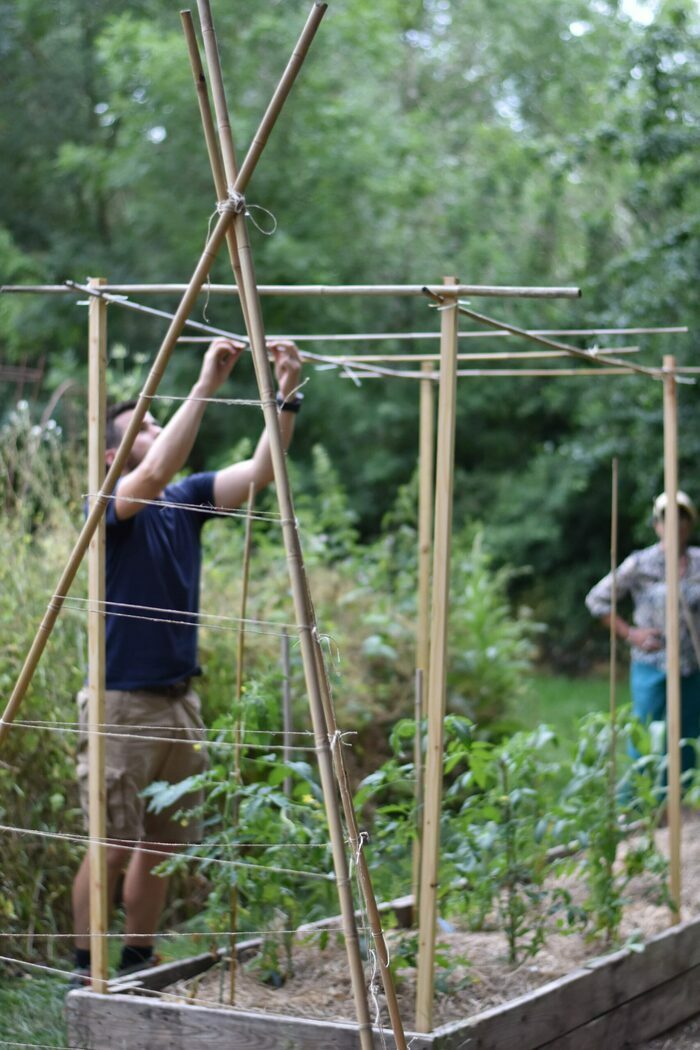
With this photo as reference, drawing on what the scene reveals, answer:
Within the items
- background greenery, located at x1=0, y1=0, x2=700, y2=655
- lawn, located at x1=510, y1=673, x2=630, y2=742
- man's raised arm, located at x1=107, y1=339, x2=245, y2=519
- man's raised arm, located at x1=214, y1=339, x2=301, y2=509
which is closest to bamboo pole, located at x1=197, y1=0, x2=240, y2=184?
man's raised arm, located at x1=107, y1=339, x2=245, y2=519

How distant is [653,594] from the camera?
5.79 meters

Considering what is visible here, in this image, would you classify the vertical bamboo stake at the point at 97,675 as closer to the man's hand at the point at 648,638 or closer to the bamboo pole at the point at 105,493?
the bamboo pole at the point at 105,493

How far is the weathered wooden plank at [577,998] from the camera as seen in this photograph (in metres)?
3.00

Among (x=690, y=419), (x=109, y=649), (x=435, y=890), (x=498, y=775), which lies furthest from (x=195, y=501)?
(x=690, y=419)

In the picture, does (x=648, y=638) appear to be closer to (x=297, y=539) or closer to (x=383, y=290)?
(x=383, y=290)

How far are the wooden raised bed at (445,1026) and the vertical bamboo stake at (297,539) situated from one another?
606 millimetres

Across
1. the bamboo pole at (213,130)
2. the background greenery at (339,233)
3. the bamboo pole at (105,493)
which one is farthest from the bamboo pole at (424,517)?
the background greenery at (339,233)

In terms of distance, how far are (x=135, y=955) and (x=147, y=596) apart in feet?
3.70

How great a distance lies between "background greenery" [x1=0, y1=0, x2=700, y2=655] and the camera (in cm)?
1078

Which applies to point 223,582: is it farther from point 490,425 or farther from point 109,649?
point 490,425

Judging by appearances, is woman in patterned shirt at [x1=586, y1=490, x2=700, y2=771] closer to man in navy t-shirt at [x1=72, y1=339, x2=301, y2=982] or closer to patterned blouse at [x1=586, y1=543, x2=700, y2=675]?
patterned blouse at [x1=586, y1=543, x2=700, y2=675]


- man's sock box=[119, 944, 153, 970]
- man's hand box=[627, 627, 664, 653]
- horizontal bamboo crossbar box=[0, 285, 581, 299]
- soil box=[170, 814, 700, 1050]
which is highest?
horizontal bamboo crossbar box=[0, 285, 581, 299]

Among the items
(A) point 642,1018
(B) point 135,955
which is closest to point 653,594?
(A) point 642,1018

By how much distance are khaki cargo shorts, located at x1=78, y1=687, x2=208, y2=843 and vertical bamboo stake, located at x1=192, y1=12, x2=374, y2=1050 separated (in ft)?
4.43
